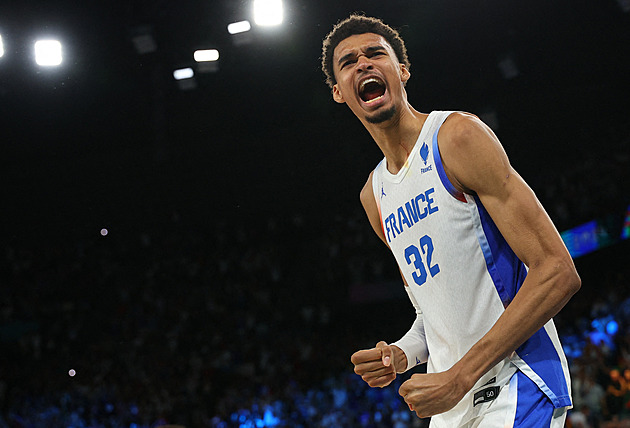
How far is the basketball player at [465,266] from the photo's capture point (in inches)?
58.9

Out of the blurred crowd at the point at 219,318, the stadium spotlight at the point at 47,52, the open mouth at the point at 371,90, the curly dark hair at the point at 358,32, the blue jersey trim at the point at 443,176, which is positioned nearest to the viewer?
the blue jersey trim at the point at 443,176

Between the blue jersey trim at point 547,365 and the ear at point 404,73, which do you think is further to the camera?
the ear at point 404,73

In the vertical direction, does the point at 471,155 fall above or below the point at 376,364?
above

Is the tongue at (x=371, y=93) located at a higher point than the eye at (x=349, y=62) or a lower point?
lower

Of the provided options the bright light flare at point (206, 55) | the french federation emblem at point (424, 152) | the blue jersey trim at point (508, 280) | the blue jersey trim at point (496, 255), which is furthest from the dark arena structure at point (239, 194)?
the french federation emblem at point (424, 152)

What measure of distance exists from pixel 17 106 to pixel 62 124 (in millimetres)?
882

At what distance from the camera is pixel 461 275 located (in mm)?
1732

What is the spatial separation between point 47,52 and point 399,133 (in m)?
8.63

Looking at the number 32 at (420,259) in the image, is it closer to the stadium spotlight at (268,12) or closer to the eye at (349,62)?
the eye at (349,62)

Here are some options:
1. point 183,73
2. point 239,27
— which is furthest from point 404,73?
point 183,73

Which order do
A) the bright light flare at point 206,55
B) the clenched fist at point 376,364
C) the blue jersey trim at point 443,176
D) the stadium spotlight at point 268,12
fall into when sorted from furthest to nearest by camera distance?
the bright light flare at point 206,55 < the stadium spotlight at point 268,12 < the clenched fist at point 376,364 < the blue jersey trim at point 443,176

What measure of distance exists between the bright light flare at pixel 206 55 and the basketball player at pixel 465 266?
791 centimetres

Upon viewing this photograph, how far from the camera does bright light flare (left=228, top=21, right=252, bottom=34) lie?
8.89 meters

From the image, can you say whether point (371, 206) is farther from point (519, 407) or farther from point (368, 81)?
point (519, 407)
